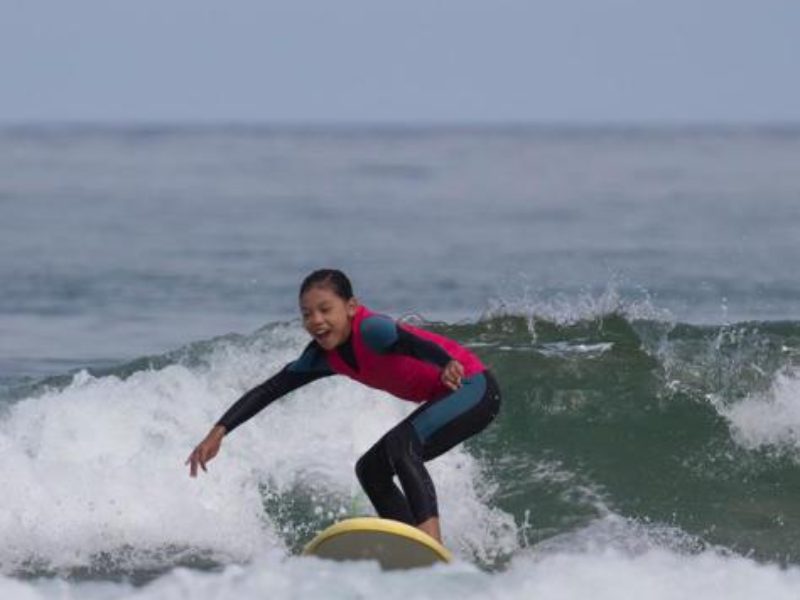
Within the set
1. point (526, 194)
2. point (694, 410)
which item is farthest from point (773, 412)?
point (526, 194)

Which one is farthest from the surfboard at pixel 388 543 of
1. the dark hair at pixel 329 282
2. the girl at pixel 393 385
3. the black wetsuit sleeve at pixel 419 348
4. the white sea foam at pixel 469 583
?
the dark hair at pixel 329 282

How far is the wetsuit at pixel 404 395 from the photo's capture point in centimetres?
803

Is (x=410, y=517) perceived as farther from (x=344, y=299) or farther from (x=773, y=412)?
(x=773, y=412)

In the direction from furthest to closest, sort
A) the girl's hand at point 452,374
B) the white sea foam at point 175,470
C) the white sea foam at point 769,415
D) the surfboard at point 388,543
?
1. the white sea foam at point 769,415
2. the white sea foam at point 175,470
3. the girl's hand at point 452,374
4. the surfboard at point 388,543

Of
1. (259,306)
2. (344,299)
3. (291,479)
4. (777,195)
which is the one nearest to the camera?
(344,299)

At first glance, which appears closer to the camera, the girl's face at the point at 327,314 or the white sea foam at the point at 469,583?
the white sea foam at the point at 469,583

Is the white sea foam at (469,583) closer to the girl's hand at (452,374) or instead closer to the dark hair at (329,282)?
the girl's hand at (452,374)

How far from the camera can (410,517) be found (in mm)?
8070

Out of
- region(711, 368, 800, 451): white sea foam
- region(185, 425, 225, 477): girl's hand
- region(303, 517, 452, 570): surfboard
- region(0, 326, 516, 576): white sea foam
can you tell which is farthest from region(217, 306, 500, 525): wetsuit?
region(711, 368, 800, 451): white sea foam

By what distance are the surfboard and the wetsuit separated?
0.39 meters

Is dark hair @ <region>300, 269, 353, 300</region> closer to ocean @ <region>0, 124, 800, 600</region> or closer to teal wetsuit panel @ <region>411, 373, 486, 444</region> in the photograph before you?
teal wetsuit panel @ <region>411, 373, 486, 444</region>

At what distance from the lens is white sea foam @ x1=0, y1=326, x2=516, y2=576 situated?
10000mm

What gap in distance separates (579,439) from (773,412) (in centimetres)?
115

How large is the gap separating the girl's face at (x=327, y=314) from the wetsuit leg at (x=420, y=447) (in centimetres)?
→ 43
